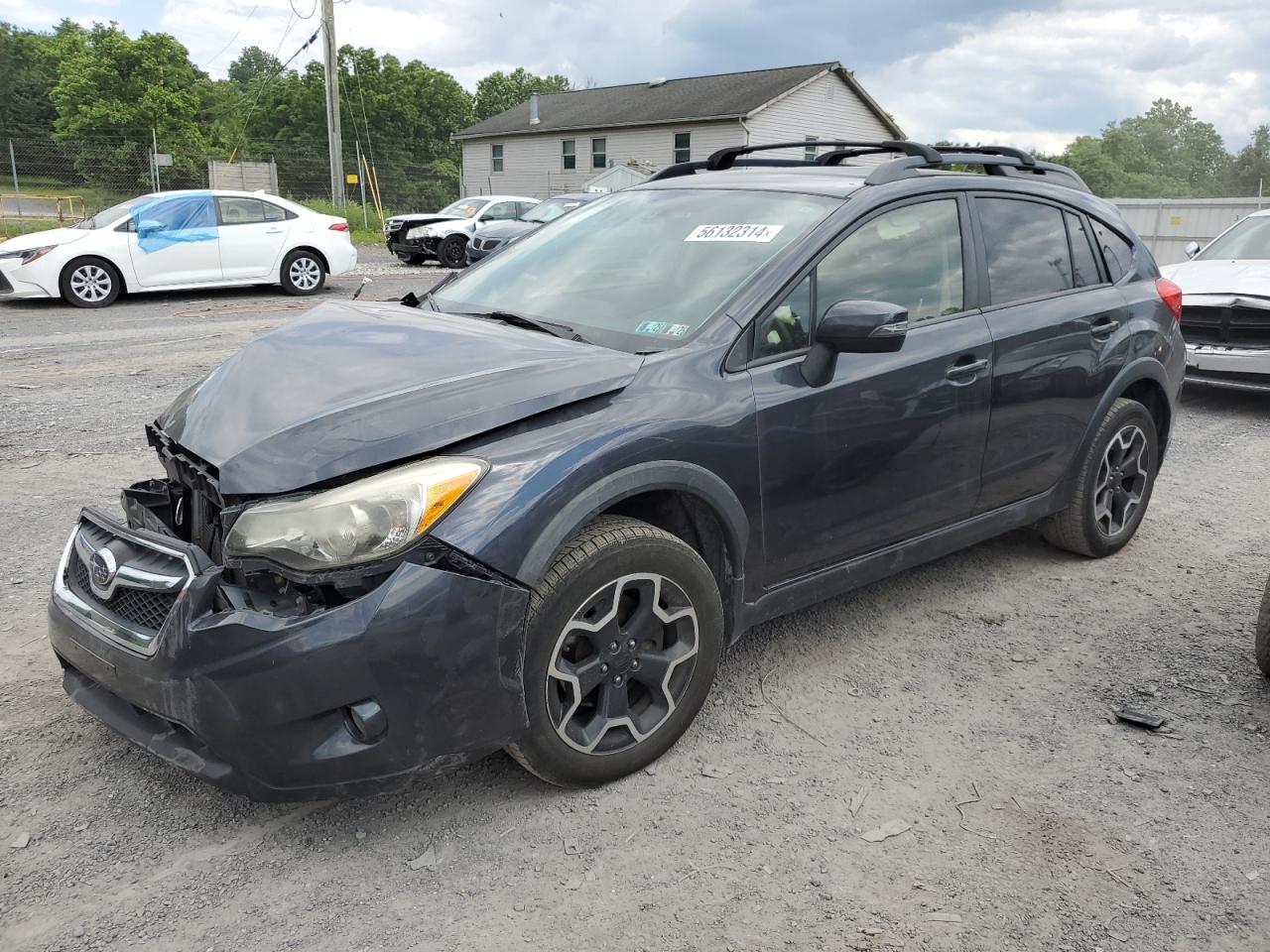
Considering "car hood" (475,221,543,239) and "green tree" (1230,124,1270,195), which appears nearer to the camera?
"car hood" (475,221,543,239)

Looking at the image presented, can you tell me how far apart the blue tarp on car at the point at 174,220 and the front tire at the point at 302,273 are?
3.55 feet

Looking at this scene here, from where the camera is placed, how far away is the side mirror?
315 cm

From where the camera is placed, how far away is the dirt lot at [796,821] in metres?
2.46

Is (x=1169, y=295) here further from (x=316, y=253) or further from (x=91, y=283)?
(x=91, y=283)

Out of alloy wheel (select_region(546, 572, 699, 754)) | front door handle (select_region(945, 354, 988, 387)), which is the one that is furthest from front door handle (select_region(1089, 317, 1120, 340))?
alloy wheel (select_region(546, 572, 699, 754))

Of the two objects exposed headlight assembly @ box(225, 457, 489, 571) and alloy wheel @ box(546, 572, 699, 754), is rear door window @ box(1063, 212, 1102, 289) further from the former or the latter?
exposed headlight assembly @ box(225, 457, 489, 571)

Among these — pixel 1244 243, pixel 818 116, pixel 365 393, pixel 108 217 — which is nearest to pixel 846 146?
pixel 365 393

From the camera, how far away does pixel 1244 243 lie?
970cm

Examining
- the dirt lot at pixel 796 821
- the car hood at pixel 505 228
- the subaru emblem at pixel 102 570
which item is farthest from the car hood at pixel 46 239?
the subaru emblem at pixel 102 570

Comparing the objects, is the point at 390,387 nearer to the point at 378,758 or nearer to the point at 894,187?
the point at 378,758

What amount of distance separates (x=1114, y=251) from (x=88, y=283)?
40.4 feet

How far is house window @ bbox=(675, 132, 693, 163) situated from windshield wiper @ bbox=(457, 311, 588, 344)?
131 feet

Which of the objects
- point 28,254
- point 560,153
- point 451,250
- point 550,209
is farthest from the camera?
point 560,153

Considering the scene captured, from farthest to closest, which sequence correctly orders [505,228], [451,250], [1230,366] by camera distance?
1. [451,250]
2. [505,228]
3. [1230,366]
